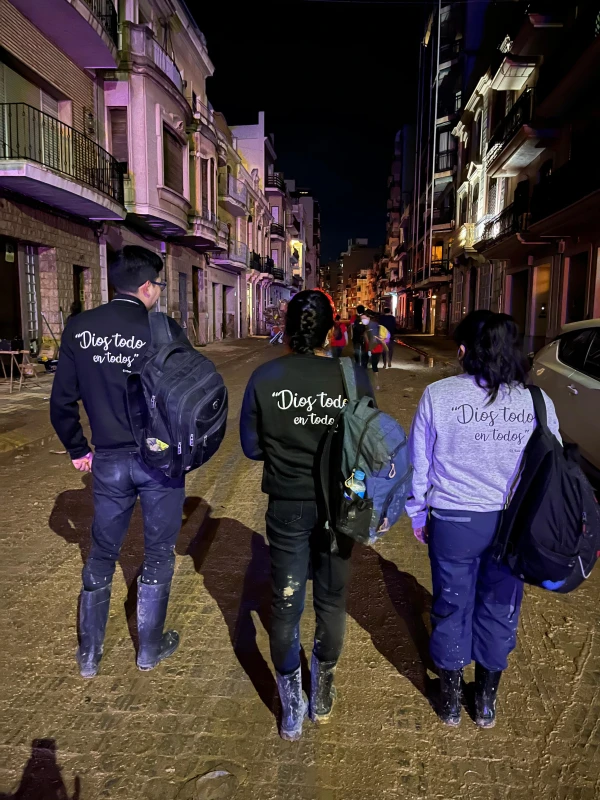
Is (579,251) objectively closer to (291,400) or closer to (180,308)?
(180,308)

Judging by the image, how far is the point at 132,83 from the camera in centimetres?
1762

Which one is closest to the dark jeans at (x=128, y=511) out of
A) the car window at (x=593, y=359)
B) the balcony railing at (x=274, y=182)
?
the car window at (x=593, y=359)

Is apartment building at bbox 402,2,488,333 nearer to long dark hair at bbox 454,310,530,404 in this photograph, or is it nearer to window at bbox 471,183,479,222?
window at bbox 471,183,479,222

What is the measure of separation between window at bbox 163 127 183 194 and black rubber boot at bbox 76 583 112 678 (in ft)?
65.0

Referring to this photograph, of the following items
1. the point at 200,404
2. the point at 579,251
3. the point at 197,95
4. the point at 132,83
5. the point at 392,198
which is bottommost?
the point at 200,404

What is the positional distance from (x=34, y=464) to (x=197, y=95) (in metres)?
24.2

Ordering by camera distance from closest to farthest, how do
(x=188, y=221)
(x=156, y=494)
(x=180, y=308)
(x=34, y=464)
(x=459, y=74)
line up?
(x=156, y=494) → (x=34, y=464) → (x=188, y=221) → (x=180, y=308) → (x=459, y=74)

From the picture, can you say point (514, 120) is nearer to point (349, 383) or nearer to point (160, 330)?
point (160, 330)

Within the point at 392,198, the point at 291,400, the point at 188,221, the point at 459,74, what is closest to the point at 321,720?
the point at 291,400

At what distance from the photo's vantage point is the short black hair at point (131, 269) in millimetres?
2611

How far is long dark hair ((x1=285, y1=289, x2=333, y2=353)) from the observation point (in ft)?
7.48

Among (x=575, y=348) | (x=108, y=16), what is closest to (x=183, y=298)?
(x=108, y=16)

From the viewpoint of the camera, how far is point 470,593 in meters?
2.40

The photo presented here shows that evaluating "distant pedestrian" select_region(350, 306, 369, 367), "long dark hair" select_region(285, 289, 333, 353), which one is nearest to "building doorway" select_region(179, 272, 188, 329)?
"distant pedestrian" select_region(350, 306, 369, 367)
